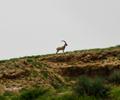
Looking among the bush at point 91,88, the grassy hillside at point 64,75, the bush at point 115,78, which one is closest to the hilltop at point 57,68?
the grassy hillside at point 64,75

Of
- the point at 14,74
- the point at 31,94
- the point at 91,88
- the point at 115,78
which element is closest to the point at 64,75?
the point at 14,74

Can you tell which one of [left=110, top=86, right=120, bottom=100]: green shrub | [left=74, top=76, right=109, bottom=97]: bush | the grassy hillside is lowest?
[left=110, top=86, right=120, bottom=100]: green shrub

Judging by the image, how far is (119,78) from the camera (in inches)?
1278

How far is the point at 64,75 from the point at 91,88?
Result: 8.58 m

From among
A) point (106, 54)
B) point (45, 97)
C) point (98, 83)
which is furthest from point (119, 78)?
point (106, 54)

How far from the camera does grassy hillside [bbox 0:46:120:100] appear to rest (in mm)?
30344

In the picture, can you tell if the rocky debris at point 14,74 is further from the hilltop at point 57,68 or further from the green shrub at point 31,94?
the green shrub at point 31,94

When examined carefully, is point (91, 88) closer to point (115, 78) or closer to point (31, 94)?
point (115, 78)

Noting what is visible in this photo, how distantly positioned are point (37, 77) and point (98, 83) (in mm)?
6124

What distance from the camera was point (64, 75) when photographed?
38719 mm

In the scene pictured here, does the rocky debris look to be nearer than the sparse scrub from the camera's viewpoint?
No

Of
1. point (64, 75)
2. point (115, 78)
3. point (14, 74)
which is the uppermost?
point (14, 74)

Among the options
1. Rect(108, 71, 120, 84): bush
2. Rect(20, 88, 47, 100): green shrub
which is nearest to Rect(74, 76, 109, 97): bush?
Rect(20, 88, 47, 100): green shrub

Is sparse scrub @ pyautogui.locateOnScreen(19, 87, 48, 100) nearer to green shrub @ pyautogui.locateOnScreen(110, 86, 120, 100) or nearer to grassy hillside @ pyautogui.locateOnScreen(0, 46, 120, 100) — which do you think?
grassy hillside @ pyautogui.locateOnScreen(0, 46, 120, 100)
